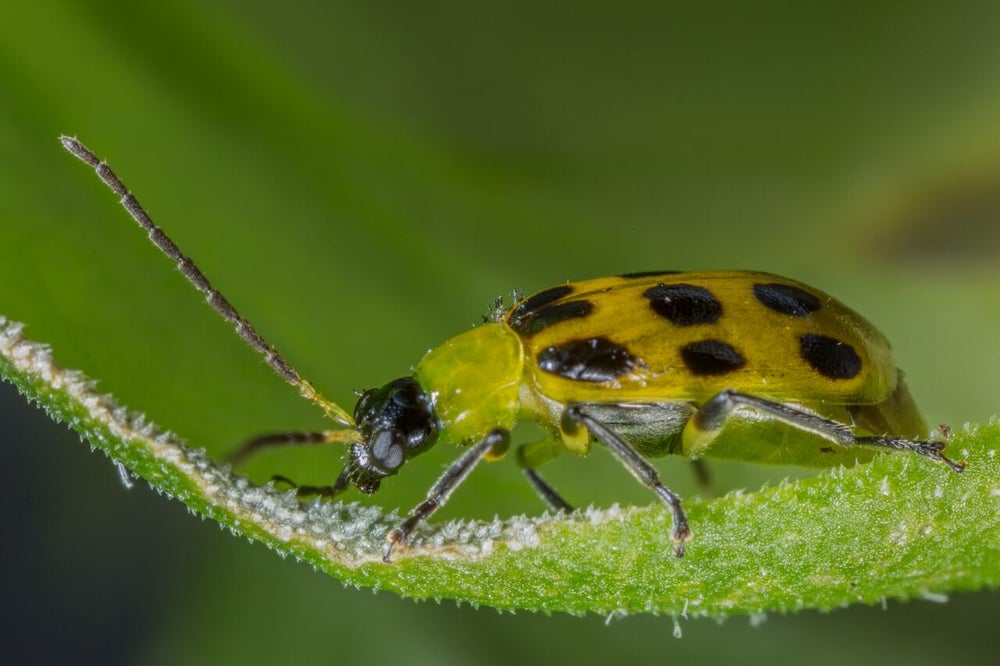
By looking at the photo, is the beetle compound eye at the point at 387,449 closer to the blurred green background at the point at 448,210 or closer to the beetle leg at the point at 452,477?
the blurred green background at the point at 448,210

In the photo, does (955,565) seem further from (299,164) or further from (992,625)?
(299,164)

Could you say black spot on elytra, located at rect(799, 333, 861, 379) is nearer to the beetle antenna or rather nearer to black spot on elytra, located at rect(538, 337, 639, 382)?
black spot on elytra, located at rect(538, 337, 639, 382)

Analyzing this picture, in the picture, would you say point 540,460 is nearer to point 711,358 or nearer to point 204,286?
point 711,358

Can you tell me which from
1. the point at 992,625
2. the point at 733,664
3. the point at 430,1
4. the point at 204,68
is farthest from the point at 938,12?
the point at 204,68

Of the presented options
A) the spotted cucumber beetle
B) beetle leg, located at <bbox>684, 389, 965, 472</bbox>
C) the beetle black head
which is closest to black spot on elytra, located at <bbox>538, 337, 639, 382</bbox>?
the spotted cucumber beetle

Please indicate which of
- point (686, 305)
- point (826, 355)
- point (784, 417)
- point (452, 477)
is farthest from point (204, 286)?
point (826, 355)

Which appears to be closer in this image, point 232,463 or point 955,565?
point 955,565
